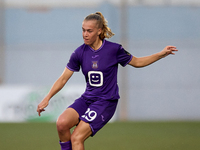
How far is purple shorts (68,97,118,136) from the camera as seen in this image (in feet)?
13.9

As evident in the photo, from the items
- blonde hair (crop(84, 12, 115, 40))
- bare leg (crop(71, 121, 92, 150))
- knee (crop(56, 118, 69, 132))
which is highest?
blonde hair (crop(84, 12, 115, 40))

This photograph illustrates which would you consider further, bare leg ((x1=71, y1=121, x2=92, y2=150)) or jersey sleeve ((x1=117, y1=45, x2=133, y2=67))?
jersey sleeve ((x1=117, y1=45, x2=133, y2=67))

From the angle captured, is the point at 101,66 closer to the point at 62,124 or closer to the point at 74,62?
the point at 74,62

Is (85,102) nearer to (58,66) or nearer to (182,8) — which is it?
(58,66)

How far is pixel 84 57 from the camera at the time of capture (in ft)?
14.6

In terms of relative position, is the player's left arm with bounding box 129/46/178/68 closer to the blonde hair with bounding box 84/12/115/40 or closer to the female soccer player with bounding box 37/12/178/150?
Result: the female soccer player with bounding box 37/12/178/150

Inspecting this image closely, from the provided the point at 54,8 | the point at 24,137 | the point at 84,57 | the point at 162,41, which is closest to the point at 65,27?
the point at 54,8

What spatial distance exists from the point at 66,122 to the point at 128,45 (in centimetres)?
1071

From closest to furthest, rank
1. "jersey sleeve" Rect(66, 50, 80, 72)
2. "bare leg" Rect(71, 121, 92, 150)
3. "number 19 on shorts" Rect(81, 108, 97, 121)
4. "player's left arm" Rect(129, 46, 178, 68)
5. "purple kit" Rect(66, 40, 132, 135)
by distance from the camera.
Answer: "bare leg" Rect(71, 121, 92, 150)
"number 19 on shorts" Rect(81, 108, 97, 121)
"purple kit" Rect(66, 40, 132, 135)
"jersey sleeve" Rect(66, 50, 80, 72)
"player's left arm" Rect(129, 46, 178, 68)

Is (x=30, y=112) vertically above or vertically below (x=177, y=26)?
below

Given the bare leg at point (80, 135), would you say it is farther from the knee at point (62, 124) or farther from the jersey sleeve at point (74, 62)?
the jersey sleeve at point (74, 62)

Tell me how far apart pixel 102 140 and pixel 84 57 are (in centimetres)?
361

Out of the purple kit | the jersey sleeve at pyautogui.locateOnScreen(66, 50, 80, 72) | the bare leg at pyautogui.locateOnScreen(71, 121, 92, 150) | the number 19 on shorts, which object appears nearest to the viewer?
the bare leg at pyautogui.locateOnScreen(71, 121, 92, 150)

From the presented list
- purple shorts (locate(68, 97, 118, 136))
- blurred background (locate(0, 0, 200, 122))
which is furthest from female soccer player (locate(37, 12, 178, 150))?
blurred background (locate(0, 0, 200, 122))
